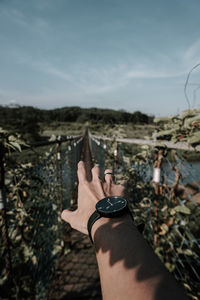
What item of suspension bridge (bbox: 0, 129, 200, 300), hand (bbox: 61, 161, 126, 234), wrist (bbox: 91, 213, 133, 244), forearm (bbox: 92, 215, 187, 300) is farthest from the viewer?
suspension bridge (bbox: 0, 129, 200, 300)

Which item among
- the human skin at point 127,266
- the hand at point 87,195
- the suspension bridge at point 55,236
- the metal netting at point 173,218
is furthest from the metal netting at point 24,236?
the human skin at point 127,266

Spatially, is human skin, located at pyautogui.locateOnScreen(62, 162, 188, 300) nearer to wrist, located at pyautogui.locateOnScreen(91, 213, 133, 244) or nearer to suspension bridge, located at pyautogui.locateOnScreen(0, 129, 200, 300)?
wrist, located at pyautogui.locateOnScreen(91, 213, 133, 244)

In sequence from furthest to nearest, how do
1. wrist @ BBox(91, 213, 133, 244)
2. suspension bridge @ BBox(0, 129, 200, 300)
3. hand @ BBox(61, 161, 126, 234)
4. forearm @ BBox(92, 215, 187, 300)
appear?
suspension bridge @ BBox(0, 129, 200, 300) → hand @ BBox(61, 161, 126, 234) → wrist @ BBox(91, 213, 133, 244) → forearm @ BBox(92, 215, 187, 300)

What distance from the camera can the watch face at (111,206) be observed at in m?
0.65

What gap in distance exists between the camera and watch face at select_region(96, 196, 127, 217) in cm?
65

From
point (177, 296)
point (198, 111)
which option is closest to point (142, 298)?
point (177, 296)

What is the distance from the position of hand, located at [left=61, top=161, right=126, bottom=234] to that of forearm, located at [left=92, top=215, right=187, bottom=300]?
18cm

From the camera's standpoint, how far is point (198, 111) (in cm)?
133

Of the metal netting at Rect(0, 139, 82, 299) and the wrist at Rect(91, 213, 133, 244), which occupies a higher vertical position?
the wrist at Rect(91, 213, 133, 244)

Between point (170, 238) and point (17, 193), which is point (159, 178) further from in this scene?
point (17, 193)

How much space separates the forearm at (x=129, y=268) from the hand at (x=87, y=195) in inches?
6.9

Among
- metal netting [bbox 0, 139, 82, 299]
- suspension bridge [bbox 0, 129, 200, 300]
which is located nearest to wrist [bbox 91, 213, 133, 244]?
suspension bridge [bbox 0, 129, 200, 300]

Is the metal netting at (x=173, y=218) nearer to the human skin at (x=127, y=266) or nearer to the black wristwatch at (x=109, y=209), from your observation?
the black wristwatch at (x=109, y=209)

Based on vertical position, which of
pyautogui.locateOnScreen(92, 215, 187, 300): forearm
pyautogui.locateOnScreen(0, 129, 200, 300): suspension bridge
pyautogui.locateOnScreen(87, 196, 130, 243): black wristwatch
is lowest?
pyautogui.locateOnScreen(0, 129, 200, 300): suspension bridge
